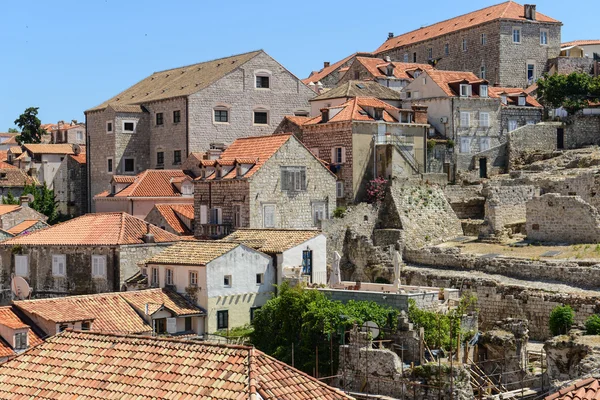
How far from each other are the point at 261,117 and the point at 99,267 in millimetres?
22122

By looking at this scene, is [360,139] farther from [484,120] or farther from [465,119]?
[484,120]

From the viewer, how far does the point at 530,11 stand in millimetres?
78125

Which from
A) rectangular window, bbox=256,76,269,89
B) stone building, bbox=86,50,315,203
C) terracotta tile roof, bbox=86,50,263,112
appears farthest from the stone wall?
terracotta tile roof, bbox=86,50,263,112

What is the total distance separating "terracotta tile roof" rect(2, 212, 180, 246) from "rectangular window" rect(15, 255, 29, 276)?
25.7 inches

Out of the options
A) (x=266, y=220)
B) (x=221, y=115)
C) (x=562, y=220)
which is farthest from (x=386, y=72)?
(x=562, y=220)

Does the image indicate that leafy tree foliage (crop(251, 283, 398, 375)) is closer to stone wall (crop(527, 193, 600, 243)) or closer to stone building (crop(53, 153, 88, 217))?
stone wall (crop(527, 193, 600, 243))

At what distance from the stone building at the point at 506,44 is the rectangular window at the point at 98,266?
136ft

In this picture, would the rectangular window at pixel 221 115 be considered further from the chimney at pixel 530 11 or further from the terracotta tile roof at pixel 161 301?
the chimney at pixel 530 11

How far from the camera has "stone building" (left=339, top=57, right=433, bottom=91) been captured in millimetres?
72000

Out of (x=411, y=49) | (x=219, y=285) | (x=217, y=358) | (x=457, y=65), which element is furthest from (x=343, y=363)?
(x=411, y=49)

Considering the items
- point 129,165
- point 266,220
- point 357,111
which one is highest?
point 357,111

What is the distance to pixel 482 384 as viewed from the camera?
3180 cm

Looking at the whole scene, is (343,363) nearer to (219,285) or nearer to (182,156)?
(219,285)

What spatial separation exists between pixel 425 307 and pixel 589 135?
30.5 meters
